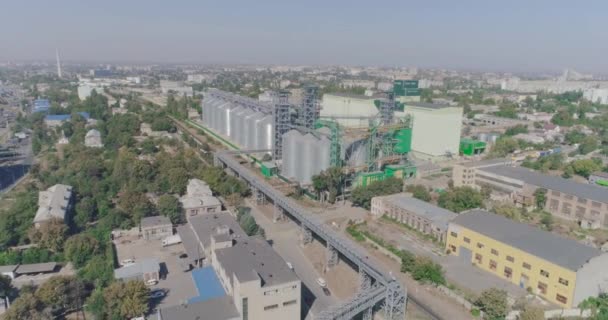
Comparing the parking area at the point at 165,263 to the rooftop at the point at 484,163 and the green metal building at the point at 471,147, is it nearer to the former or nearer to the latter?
the rooftop at the point at 484,163

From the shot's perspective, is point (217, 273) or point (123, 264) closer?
point (217, 273)

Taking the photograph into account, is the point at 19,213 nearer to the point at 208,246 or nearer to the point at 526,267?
the point at 208,246

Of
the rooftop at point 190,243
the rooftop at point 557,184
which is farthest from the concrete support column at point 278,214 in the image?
the rooftop at point 557,184

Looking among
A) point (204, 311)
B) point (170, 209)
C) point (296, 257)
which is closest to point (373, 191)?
point (296, 257)

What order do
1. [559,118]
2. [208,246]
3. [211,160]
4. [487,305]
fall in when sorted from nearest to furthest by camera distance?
[487,305]
[208,246]
[211,160]
[559,118]

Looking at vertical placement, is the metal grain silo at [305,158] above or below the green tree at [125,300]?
above

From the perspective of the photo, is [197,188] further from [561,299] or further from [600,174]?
[600,174]

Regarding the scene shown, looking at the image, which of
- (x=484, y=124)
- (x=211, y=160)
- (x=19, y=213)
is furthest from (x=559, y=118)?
(x=19, y=213)
